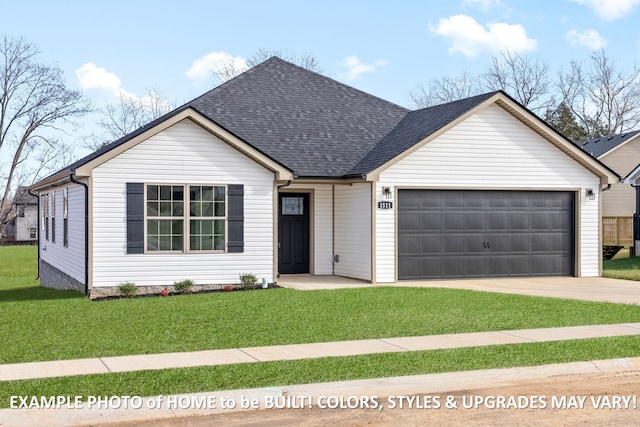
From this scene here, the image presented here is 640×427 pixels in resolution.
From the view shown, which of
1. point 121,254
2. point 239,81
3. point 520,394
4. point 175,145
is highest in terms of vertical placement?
point 239,81

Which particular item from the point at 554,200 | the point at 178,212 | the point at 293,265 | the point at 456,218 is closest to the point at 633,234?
the point at 554,200

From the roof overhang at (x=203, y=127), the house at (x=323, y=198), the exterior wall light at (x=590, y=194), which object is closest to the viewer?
the roof overhang at (x=203, y=127)

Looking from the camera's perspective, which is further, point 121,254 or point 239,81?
point 239,81

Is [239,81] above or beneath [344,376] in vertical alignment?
above

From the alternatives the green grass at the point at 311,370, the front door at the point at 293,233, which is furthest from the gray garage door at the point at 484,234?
the green grass at the point at 311,370

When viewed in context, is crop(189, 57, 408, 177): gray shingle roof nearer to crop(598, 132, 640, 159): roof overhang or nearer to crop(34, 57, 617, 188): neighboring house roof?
crop(34, 57, 617, 188): neighboring house roof

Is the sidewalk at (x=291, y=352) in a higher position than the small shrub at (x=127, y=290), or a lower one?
lower

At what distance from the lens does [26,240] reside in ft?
254

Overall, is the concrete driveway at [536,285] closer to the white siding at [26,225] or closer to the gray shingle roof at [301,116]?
the gray shingle roof at [301,116]

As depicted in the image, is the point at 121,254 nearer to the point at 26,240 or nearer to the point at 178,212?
Result: the point at 178,212

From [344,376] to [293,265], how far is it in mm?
13474

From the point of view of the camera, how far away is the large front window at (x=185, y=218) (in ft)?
61.5

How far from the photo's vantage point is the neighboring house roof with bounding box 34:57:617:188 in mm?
21109

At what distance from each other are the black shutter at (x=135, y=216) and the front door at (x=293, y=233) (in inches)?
197
